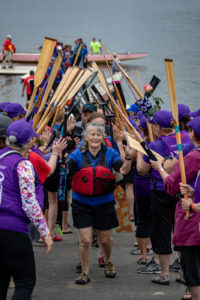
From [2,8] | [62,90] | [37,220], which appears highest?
[2,8]

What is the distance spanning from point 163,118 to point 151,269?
5.70 ft

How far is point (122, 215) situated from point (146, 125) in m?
1.05

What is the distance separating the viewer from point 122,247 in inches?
273

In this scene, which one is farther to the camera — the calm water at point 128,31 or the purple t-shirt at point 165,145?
the calm water at point 128,31

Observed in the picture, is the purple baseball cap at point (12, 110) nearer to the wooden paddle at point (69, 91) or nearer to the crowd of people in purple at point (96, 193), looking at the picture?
the crowd of people in purple at point (96, 193)

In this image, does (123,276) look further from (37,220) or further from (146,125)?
(37,220)

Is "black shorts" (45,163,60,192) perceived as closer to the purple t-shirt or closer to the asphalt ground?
the asphalt ground

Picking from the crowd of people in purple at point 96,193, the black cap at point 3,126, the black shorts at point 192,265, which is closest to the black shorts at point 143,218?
the crowd of people in purple at point 96,193

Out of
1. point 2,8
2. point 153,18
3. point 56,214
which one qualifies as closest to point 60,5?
point 2,8

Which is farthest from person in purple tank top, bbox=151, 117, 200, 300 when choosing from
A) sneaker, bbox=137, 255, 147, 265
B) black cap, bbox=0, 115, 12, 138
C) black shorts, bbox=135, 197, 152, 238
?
sneaker, bbox=137, 255, 147, 265

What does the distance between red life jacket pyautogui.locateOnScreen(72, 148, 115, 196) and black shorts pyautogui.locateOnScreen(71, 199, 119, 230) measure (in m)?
0.16

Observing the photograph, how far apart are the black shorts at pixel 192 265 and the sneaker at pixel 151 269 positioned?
167 centimetres

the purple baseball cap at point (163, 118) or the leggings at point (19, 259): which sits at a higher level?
the purple baseball cap at point (163, 118)

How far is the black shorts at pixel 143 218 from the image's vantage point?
6.16 metres
